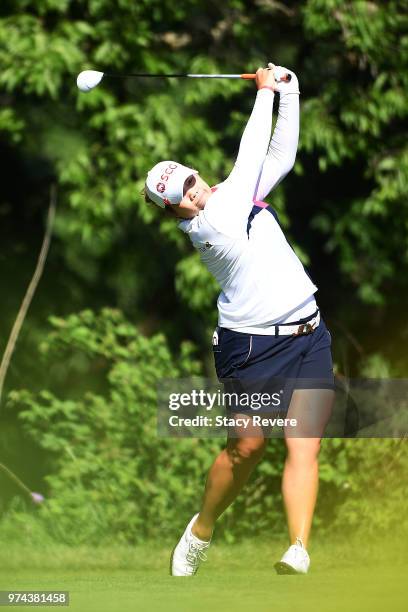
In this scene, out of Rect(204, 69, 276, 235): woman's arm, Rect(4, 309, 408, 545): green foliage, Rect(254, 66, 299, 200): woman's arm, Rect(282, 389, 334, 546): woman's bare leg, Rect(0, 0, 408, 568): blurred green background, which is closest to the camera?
Rect(204, 69, 276, 235): woman's arm

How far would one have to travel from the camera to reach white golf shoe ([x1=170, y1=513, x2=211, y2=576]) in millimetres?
4773

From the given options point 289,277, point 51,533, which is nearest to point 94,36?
point 51,533

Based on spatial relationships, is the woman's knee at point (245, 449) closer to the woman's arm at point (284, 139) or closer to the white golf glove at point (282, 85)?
the woman's arm at point (284, 139)

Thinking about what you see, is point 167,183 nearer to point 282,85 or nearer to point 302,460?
point 282,85

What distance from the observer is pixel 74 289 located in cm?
991

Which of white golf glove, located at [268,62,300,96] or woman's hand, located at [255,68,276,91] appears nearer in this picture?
woman's hand, located at [255,68,276,91]

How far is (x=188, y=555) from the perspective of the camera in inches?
189

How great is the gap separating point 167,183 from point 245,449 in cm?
98

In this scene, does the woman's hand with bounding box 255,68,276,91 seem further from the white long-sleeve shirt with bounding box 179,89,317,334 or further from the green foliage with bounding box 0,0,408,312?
the green foliage with bounding box 0,0,408,312

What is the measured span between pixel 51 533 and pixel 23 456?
4.36 feet

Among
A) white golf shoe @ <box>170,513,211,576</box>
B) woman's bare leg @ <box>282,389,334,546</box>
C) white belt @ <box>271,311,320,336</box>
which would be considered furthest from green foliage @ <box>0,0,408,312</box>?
woman's bare leg @ <box>282,389,334,546</box>

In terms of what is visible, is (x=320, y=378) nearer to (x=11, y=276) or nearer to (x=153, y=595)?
(x=153, y=595)

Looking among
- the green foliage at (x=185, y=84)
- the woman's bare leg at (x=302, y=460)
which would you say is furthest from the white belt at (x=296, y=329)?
the green foliage at (x=185, y=84)

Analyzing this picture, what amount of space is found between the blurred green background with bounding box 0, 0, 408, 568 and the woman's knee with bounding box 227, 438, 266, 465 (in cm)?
177
